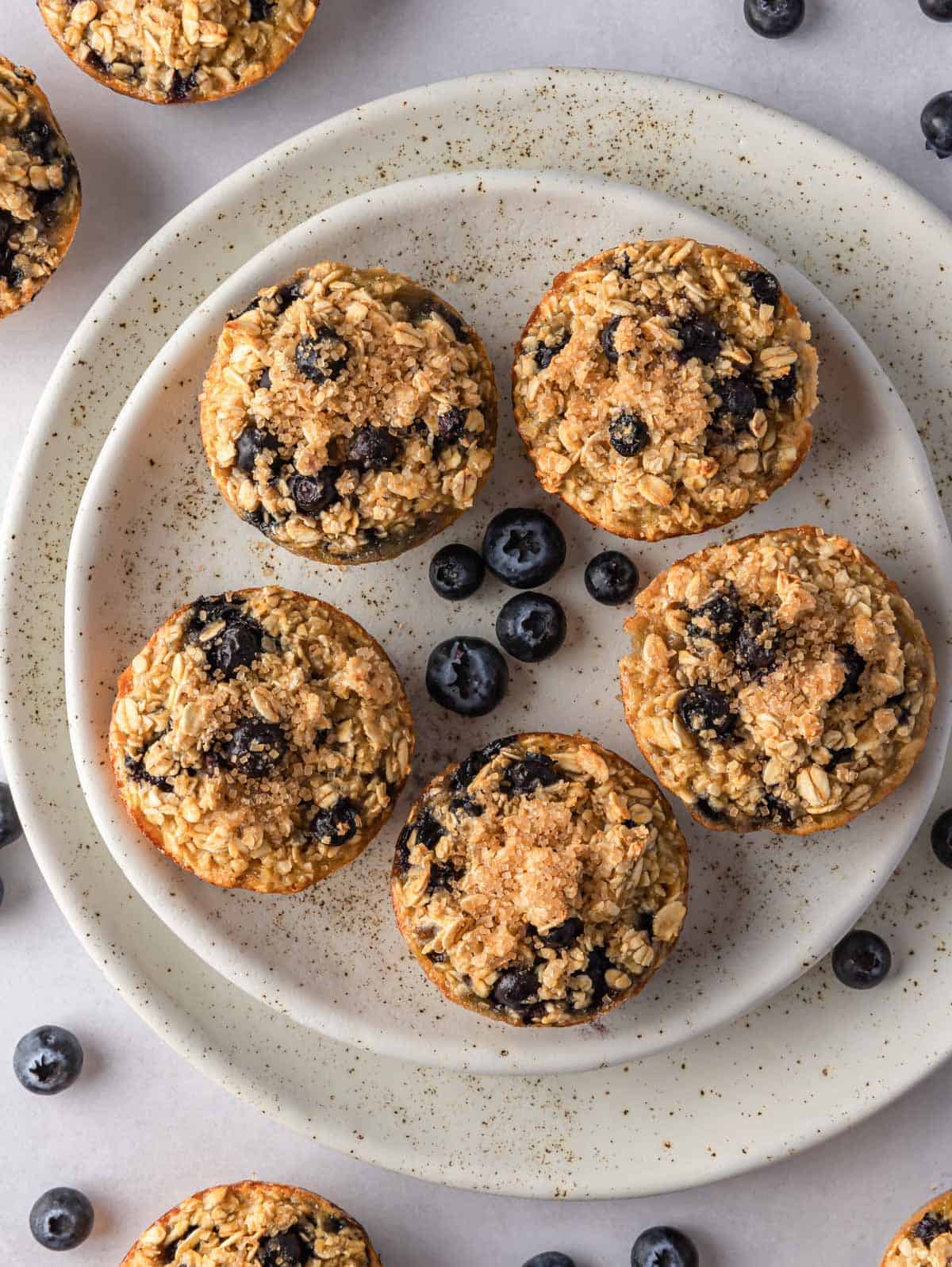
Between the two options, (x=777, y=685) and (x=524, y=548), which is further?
(x=524, y=548)

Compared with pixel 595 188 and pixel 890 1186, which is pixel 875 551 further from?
pixel 890 1186

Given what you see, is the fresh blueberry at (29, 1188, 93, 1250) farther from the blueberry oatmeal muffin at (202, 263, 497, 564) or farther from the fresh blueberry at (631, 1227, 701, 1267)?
the blueberry oatmeal muffin at (202, 263, 497, 564)

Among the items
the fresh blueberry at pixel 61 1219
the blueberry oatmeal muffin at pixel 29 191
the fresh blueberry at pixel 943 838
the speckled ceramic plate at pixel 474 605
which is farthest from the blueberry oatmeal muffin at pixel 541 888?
the blueberry oatmeal muffin at pixel 29 191

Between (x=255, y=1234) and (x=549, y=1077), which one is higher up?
(x=549, y=1077)

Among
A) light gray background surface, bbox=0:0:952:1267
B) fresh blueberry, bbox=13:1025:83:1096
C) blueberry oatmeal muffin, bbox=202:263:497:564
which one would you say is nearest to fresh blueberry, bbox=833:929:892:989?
light gray background surface, bbox=0:0:952:1267

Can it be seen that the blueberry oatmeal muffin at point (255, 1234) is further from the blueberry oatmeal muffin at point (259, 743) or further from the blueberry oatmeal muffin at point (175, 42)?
the blueberry oatmeal muffin at point (175, 42)

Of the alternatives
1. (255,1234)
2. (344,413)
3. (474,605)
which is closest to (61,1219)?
(255,1234)

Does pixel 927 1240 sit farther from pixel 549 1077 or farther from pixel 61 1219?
pixel 61 1219
